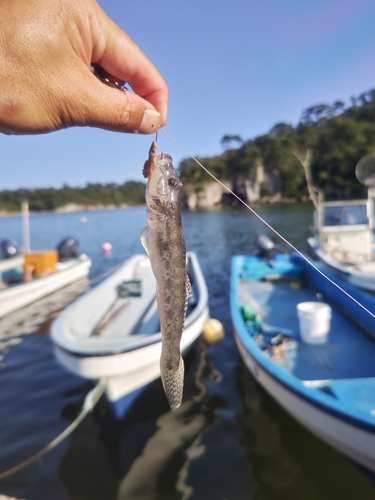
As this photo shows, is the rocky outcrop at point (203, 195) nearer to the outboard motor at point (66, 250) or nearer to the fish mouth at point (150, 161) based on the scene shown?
the outboard motor at point (66, 250)

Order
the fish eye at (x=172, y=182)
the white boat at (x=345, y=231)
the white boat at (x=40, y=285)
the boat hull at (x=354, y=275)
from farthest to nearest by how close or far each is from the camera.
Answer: the white boat at (x=345, y=231) → the white boat at (x=40, y=285) → the boat hull at (x=354, y=275) → the fish eye at (x=172, y=182)

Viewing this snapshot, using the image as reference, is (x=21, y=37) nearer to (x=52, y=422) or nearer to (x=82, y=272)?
(x=52, y=422)

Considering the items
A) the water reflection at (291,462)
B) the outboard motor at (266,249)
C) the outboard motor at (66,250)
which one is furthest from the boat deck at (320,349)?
the outboard motor at (66,250)

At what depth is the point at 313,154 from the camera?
3031 inches

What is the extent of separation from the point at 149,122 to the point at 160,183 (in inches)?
16.1

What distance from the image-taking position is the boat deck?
5969 millimetres

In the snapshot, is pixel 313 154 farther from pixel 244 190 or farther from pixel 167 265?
pixel 167 265

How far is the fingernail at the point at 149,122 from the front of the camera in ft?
7.10

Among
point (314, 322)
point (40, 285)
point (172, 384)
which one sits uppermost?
point (172, 384)

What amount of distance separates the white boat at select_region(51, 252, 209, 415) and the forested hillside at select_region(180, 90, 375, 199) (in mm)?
65523

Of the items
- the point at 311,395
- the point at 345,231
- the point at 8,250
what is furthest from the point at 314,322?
the point at 8,250

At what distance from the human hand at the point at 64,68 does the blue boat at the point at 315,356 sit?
433cm

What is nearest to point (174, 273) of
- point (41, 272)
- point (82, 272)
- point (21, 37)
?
point (21, 37)

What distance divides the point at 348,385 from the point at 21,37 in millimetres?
5625
